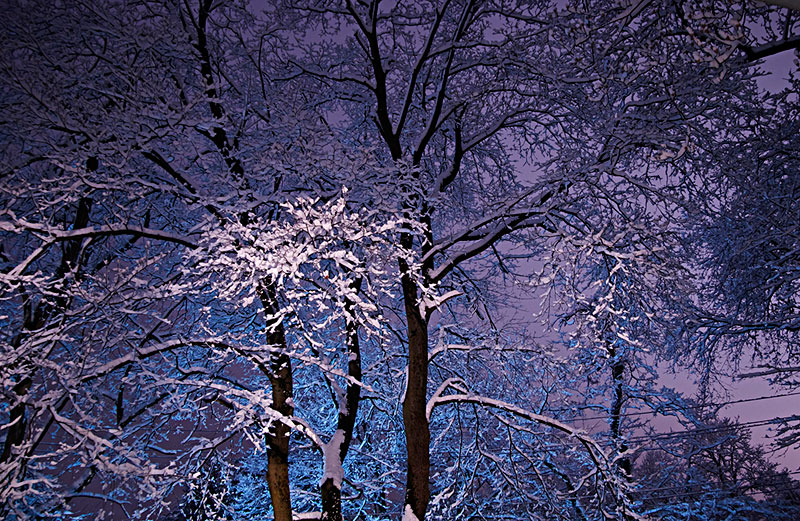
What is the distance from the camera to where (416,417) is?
6.43 m

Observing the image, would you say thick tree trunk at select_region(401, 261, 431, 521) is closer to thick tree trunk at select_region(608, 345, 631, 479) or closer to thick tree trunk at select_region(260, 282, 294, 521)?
thick tree trunk at select_region(260, 282, 294, 521)

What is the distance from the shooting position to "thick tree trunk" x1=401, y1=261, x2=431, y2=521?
20.4ft

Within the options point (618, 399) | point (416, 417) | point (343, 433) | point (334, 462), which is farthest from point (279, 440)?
point (618, 399)

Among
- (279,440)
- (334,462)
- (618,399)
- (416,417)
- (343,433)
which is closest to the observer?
(416,417)

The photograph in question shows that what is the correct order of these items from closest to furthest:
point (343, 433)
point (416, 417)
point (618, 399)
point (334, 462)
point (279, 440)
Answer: point (416, 417)
point (279, 440)
point (334, 462)
point (343, 433)
point (618, 399)

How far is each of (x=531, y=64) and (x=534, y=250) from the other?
9.12 feet

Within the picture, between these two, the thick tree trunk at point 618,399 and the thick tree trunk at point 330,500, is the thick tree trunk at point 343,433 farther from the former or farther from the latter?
the thick tree trunk at point 618,399

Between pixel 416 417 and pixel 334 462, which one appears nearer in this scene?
pixel 416 417

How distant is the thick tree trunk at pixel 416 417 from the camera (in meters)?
6.21

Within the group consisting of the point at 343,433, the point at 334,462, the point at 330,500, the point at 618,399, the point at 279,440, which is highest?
the point at 618,399

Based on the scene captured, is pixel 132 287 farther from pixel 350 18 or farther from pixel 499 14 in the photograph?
pixel 499 14

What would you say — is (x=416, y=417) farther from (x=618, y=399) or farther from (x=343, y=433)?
(x=618, y=399)

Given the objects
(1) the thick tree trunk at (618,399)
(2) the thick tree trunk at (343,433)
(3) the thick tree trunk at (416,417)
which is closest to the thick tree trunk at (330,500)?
(2) the thick tree trunk at (343,433)

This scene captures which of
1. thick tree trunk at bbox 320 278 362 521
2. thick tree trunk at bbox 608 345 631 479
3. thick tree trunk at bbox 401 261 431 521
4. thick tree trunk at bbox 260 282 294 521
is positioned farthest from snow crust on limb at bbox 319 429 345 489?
thick tree trunk at bbox 608 345 631 479
